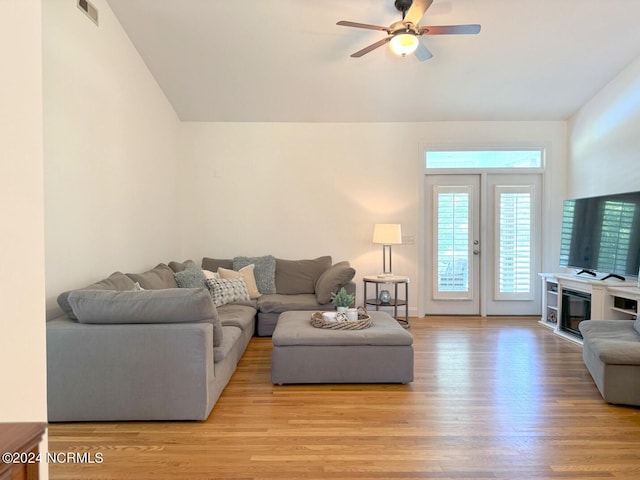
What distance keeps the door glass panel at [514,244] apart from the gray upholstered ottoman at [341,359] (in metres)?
3.18

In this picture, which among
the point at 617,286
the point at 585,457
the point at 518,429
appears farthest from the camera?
the point at 617,286

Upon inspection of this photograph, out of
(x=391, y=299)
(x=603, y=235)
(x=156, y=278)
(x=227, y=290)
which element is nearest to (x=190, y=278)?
(x=227, y=290)

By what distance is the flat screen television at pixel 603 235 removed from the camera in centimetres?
405

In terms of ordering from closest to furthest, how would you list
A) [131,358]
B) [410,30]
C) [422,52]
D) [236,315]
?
[131,358]
[410,30]
[422,52]
[236,315]

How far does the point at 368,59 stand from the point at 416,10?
5.20 ft

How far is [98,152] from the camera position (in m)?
3.68

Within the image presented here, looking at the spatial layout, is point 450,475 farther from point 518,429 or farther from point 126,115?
point 126,115

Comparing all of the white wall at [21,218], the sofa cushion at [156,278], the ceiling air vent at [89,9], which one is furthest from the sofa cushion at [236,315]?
the ceiling air vent at [89,9]

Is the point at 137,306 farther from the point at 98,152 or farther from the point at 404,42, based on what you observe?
the point at 404,42

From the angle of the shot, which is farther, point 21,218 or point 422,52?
point 422,52

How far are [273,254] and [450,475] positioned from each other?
4090 millimetres

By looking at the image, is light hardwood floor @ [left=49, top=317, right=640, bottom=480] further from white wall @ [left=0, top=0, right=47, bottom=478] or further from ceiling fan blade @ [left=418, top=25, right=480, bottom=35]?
ceiling fan blade @ [left=418, top=25, right=480, bottom=35]

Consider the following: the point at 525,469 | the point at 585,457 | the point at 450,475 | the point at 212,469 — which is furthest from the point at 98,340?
the point at 585,457

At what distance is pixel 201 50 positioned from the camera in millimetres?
4445
